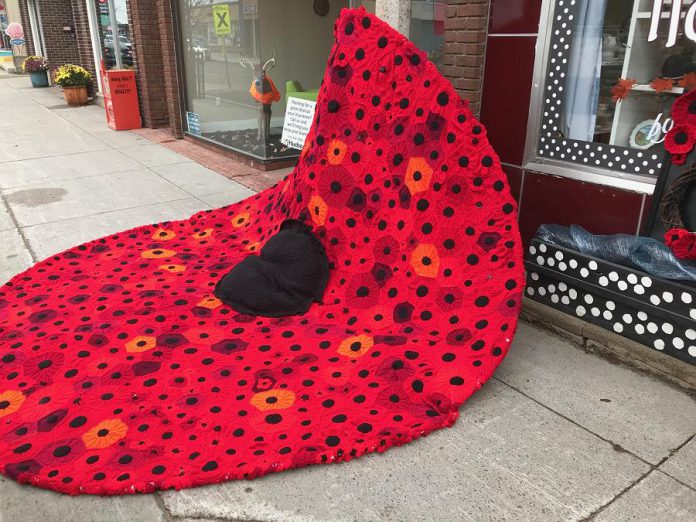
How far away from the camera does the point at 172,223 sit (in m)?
4.98

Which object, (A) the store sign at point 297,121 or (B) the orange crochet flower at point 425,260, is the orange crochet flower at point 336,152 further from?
(A) the store sign at point 297,121

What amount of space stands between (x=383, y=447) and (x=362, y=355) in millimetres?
637

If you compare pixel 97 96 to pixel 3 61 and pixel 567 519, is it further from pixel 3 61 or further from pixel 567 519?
pixel 3 61

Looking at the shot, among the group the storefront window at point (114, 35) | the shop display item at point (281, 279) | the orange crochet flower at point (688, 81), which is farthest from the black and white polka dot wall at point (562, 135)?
the storefront window at point (114, 35)

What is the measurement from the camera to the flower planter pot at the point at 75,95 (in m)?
13.0

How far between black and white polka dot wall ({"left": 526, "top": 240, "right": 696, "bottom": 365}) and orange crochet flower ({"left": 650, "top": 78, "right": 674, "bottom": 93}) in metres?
1.03

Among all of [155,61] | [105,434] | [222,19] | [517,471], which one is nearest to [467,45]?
[517,471]

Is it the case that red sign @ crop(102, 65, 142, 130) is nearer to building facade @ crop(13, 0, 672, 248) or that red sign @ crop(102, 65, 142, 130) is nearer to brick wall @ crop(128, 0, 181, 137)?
brick wall @ crop(128, 0, 181, 137)

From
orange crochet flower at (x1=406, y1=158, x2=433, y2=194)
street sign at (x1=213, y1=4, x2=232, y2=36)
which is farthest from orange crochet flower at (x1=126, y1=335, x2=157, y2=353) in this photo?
street sign at (x1=213, y1=4, x2=232, y2=36)

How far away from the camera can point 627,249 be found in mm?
3100

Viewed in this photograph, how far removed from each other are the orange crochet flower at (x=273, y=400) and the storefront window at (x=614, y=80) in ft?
7.52

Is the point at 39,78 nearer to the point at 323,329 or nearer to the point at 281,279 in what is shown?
the point at 281,279

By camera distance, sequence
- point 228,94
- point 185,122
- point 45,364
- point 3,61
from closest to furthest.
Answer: point 45,364 < point 228,94 < point 185,122 < point 3,61

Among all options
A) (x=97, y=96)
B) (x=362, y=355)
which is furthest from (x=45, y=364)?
(x=97, y=96)
